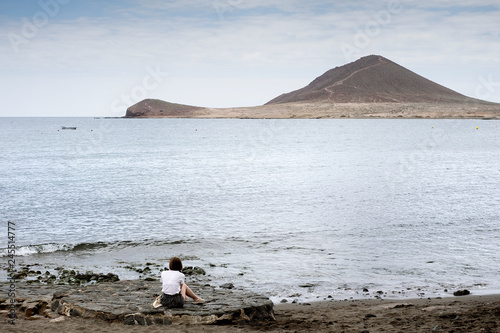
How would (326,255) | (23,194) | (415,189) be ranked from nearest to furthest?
(326,255) → (23,194) → (415,189)

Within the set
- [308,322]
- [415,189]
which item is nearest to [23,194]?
[415,189]

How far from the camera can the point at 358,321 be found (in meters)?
11.6

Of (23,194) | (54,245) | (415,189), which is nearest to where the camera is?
(54,245)

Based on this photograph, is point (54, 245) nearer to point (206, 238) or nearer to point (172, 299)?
point (206, 238)

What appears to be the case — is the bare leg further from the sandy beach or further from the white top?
the sandy beach

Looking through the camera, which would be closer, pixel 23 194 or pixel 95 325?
pixel 95 325

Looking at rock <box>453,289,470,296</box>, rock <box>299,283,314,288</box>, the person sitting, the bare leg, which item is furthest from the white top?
rock <box>453,289,470,296</box>

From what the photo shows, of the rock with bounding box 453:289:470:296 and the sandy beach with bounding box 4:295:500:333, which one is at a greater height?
the sandy beach with bounding box 4:295:500:333

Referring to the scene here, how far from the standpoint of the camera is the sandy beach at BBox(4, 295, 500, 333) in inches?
424

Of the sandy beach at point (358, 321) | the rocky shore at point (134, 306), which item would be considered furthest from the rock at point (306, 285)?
the rocky shore at point (134, 306)

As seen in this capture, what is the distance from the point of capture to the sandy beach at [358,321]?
1078cm

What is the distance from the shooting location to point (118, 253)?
67.4 feet

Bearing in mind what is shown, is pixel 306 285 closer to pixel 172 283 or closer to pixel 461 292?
pixel 461 292

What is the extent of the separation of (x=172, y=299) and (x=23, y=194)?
2762cm
